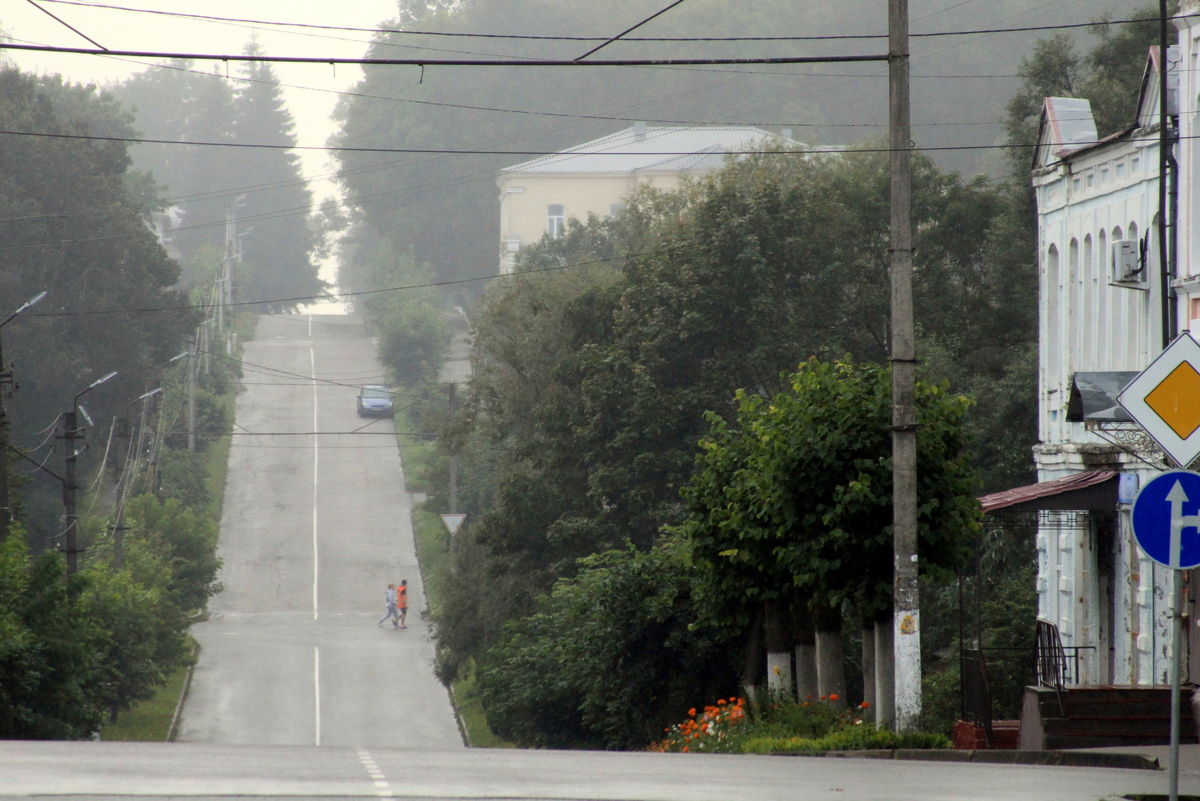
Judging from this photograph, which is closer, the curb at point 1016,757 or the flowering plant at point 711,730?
the curb at point 1016,757

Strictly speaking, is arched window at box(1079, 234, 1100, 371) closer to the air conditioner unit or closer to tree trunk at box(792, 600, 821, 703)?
the air conditioner unit

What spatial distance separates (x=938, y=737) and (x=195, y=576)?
126ft

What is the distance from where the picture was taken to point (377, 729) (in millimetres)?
33594

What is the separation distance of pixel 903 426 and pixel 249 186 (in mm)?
125560

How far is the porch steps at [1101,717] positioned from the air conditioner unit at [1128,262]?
6.43 m

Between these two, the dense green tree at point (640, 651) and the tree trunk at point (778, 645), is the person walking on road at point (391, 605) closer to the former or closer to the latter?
the dense green tree at point (640, 651)

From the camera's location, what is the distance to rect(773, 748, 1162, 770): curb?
13.2 metres

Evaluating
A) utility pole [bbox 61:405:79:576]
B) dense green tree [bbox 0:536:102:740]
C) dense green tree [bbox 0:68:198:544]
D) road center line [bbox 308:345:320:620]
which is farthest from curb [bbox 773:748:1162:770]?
dense green tree [bbox 0:68:198:544]

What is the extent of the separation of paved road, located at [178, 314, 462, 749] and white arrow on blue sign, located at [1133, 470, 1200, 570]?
43.9 ft

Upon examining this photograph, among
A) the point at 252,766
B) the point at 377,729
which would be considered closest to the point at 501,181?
the point at 377,729

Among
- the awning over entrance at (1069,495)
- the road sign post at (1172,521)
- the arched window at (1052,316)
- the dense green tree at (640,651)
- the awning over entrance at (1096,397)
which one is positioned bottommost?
the dense green tree at (640,651)

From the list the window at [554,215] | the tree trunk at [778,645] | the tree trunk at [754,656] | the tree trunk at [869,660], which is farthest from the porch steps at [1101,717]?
the window at [554,215]

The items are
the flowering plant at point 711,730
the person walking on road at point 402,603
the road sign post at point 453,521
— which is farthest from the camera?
the person walking on road at point 402,603

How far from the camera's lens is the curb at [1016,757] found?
1316 cm
